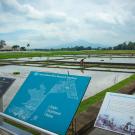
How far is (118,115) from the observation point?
2600 millimetres

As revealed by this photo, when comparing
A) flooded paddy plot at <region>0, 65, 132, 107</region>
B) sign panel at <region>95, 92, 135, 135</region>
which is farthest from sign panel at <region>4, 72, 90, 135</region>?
flooded paddy plot at <region>0, 65, 132, 107</region>

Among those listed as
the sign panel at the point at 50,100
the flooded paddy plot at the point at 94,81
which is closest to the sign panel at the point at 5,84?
the sign panel at the point at 50,100

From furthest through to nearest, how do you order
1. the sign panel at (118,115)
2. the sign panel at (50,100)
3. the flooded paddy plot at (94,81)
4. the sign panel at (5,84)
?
the flooded paddy plot at (94,81)
the sign panel at (5,84)
the sign panel at (50,100)
the sign panel at (118,115)

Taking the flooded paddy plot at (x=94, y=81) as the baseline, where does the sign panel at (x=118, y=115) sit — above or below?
above

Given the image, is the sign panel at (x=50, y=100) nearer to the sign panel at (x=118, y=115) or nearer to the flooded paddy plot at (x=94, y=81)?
the sign panel at (x=118, y=115)

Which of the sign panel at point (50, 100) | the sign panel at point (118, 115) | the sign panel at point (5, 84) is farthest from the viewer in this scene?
the sign panel at point (5, 84)

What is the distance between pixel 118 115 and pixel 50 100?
0.87m

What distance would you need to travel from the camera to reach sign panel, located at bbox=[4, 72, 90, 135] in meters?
2.81

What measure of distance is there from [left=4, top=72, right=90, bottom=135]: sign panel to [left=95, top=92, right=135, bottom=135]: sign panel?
0.30m

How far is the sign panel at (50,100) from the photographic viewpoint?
2.81 meters

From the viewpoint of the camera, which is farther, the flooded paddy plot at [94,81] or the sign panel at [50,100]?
the flooded paddy plot at [94,81]

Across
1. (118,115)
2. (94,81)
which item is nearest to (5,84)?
(118,115)

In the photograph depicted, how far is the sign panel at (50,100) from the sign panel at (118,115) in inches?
12.0

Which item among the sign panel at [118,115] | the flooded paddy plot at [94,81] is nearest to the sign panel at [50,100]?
the sign panel at [118,115]
